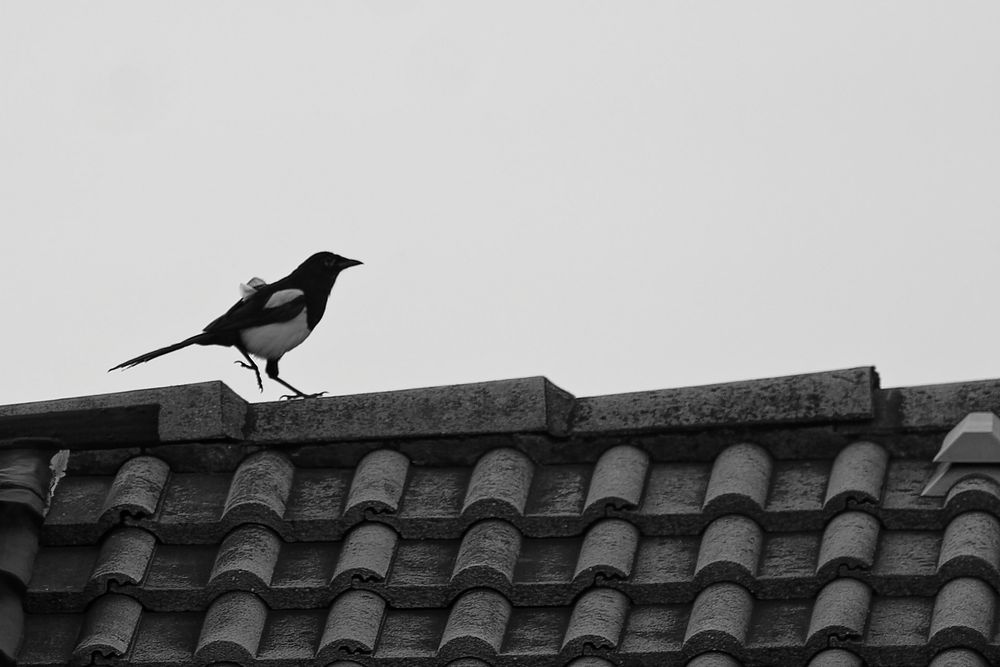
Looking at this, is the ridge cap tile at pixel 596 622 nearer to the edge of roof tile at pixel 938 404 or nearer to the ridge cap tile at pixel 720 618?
the ridge cap tile at pixel 720 618

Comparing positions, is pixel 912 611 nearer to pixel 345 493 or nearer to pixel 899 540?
pixel 899 540

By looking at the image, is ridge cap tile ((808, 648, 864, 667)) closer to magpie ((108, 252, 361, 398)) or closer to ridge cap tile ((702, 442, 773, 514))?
ridge cap tile ((702, 442, 773, 514))

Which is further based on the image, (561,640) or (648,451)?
(648,451)

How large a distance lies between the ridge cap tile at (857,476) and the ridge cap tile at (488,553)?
70cm

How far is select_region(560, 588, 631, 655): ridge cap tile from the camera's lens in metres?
3.50

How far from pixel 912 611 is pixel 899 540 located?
10.1 inches

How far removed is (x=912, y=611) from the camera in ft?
11.4

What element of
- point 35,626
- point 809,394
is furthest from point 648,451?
point 35,626

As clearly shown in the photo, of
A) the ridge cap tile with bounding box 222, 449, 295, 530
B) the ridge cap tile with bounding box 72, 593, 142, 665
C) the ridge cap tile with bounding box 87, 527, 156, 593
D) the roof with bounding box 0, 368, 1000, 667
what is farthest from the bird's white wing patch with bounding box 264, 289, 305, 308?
the ridge cap tile with bounding box 72, 593, 142, 665

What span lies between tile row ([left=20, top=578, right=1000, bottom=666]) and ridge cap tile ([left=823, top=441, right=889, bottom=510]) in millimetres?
283

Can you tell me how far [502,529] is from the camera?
390cm

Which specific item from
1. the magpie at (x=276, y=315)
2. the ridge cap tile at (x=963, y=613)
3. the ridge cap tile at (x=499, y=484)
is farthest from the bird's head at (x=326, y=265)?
the ridge cap tile at (x=963, y=613)

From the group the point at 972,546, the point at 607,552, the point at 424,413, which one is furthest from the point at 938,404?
the point at 424,413

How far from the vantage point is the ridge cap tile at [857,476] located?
377 cm
